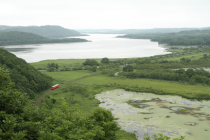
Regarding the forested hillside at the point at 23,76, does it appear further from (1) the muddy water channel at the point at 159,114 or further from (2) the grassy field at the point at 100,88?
(1) the muddy water channel at the point at 159,114

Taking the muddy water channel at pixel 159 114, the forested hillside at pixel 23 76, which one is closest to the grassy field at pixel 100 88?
the forested hillside at pixel 23 76

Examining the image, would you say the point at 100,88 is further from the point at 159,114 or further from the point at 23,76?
the point at 159,114

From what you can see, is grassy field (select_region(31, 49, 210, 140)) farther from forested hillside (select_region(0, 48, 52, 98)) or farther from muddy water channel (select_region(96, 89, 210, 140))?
muddy water channel (select_region(96, 89, 210, 140))

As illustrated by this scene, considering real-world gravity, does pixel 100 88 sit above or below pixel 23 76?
below

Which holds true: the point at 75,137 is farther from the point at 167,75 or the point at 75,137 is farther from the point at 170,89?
the point at 167,75

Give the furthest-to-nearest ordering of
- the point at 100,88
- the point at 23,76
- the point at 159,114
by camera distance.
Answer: the point at 100,88, the point at 23,76, the point at 159,114

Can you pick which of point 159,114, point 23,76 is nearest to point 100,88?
point 23,76

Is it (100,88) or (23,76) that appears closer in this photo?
(23,76)

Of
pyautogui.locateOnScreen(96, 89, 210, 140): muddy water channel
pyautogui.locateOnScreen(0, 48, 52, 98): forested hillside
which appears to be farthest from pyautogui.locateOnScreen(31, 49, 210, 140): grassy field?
pyautogui.locateOnScreen(96, 89, 210, 140): muddy water channel
